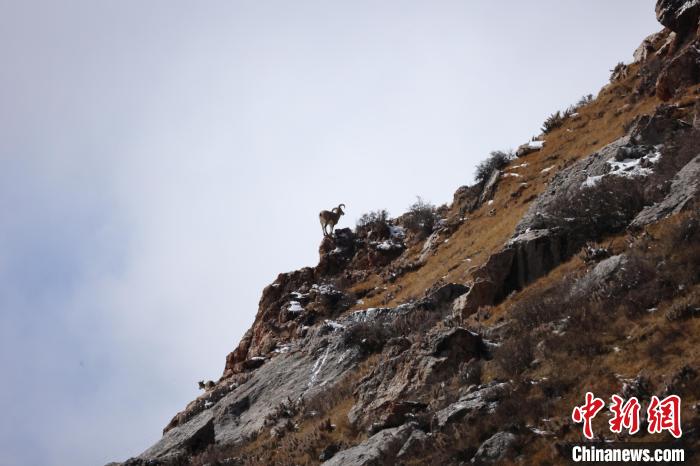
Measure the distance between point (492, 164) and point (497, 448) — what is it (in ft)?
106

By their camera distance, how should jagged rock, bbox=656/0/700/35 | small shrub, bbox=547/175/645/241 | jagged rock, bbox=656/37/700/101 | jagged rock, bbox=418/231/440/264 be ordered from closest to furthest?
1. small shrub, bbox=547/175/645/241
2. jagged rock, bbox=656/37/700/101
3. jagged rock, bbox=656/0/700/35
4. jagged rock, bbox=418/231/440/264

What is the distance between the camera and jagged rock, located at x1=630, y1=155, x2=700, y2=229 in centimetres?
1616

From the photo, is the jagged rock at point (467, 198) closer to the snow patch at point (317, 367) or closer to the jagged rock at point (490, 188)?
the jagged rock at point (490, 188)

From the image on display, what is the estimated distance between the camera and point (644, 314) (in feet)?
40.9

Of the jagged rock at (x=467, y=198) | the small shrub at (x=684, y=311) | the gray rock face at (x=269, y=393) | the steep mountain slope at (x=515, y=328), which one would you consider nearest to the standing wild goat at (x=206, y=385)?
the steep mountain slope at (x=515, y=328)

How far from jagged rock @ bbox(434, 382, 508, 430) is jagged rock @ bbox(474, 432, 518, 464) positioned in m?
1.00

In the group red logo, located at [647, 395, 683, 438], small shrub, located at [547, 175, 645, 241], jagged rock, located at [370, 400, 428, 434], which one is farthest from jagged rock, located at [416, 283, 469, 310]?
red logo, located at [647, 395, 683, 438]

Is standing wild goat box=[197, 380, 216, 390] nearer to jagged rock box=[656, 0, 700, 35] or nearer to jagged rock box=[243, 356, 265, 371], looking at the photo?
jagged rock box=[243, 356, 265, 371]

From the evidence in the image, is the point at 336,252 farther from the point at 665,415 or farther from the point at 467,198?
the point at 665,415

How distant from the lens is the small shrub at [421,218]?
135ft

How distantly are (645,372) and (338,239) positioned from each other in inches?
1322

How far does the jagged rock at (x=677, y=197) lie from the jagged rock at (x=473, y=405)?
7.62 metres

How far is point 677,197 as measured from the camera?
16.6 metres

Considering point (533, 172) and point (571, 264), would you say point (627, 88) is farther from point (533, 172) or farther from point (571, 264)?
point (571, 264)
